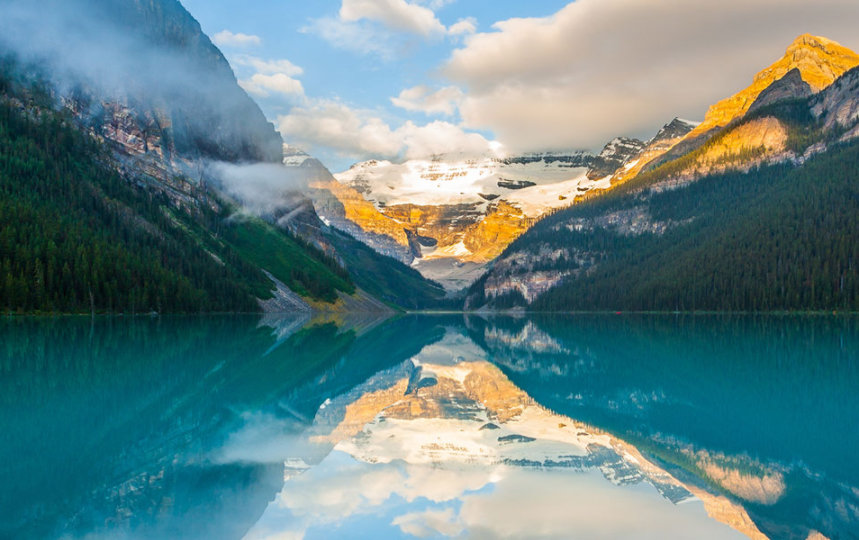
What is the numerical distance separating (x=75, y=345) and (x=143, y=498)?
42.1 m

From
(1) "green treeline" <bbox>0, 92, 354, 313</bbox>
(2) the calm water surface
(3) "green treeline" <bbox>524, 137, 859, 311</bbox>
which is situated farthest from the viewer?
(3) "green treeline" <bbox>524, 137, 859, 311</bbox>

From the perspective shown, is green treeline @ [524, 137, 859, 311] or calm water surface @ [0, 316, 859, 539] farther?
green treeline @ [524, 137, 859, 311]

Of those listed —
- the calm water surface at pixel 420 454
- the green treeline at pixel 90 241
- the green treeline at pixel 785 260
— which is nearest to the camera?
the calm water surface at pixel 420 454

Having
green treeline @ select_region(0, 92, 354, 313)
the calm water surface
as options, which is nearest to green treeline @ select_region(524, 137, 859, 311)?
green treeline @ select_region(0, 92, 354, 313)

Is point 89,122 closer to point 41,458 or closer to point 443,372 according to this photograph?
point 443,372

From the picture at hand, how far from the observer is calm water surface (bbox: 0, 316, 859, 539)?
1184 centimetres

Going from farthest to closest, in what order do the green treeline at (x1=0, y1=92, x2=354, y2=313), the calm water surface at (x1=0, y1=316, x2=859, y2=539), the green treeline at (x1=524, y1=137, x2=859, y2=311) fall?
the green treeline at (x1=524, y1=137, x2=859, y2=311) → the green treeline at (x1=0, y1=92, x2=354, y2=313) → the calm water surface at (x1=0, y1=316, x2=859, y2=539)

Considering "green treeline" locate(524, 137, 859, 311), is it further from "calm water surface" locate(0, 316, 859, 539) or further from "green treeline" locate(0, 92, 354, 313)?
"calm water surface" locate(0, 316, 859, 539)

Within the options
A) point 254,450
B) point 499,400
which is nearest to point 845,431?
point 499,400

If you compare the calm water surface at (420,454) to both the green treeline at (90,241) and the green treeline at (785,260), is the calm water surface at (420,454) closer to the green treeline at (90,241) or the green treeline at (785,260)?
the green treeline at (90,241)

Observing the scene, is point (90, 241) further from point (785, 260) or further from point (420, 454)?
point (785, 260)

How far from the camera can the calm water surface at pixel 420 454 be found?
11.8m

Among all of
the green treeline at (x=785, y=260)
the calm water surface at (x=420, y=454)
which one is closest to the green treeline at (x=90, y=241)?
the calm water surface at (x=420, y=454)

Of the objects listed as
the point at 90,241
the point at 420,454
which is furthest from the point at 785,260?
the point at 420,454
